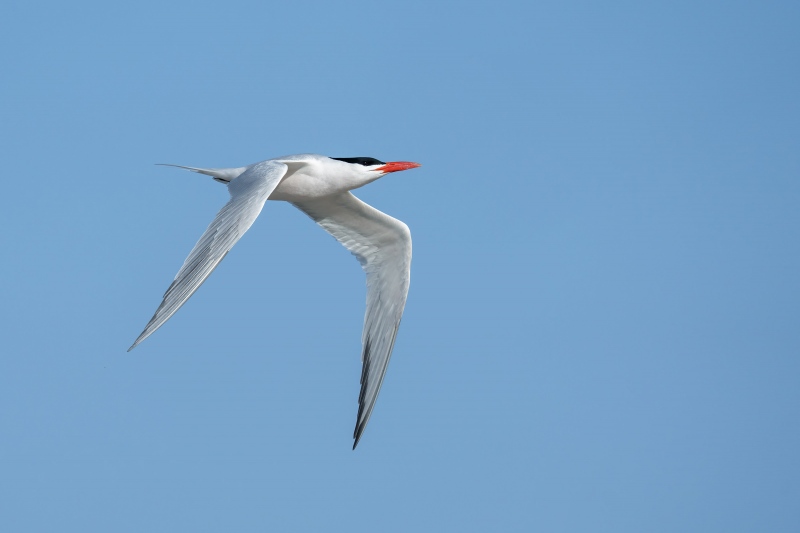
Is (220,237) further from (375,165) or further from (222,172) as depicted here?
(375,165)

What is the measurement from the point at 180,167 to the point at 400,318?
3602 millimetres

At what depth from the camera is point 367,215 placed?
45.1 feet

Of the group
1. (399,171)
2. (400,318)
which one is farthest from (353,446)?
(399,171)

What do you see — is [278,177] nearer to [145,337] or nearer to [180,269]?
[180,269]

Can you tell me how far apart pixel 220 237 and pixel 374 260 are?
15.2ft

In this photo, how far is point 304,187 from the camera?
12.9 m

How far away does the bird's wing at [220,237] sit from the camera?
889 centimetres

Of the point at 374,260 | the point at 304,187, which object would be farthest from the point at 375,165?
the point at 374,260

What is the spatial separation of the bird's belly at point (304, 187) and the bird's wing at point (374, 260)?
0.46 metres

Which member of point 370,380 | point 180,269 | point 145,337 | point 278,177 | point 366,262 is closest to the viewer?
point 145,337

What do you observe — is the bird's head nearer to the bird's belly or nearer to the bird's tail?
the bird's belly

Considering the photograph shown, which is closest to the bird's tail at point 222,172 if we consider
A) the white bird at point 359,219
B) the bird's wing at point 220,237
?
the white bird at point 359,219

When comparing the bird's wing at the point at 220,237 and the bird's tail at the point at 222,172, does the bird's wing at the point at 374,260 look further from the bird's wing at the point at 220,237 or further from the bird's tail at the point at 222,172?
the bird's wing at the point at 220,237

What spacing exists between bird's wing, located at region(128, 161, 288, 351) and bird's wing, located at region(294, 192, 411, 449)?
8.26 feet
